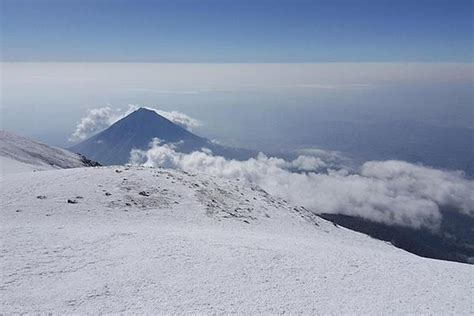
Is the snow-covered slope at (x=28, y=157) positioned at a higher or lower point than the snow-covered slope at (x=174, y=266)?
lower

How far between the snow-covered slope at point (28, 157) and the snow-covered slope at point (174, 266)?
18.7m

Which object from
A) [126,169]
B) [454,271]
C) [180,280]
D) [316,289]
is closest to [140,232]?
[180,280]

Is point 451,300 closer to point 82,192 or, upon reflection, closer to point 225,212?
point 225,212

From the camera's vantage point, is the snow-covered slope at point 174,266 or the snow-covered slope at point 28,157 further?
the snow-covered slope at point 28,157

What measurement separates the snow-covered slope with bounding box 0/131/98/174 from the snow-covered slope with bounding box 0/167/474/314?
1871 centimetres

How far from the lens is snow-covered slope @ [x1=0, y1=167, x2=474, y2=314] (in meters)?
12.9

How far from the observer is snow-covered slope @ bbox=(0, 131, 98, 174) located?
42.5m

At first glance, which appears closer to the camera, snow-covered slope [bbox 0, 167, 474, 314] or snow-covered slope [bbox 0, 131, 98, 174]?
snow-covered slope [bbox 0, 167, 474, 314]

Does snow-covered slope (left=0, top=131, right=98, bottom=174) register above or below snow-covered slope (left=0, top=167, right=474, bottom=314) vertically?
below

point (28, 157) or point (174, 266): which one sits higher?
point (174, 266)

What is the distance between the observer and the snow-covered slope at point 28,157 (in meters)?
42.5

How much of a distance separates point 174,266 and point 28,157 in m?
44.8

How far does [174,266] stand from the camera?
612 inches

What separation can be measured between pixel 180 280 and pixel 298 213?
2068 cm
